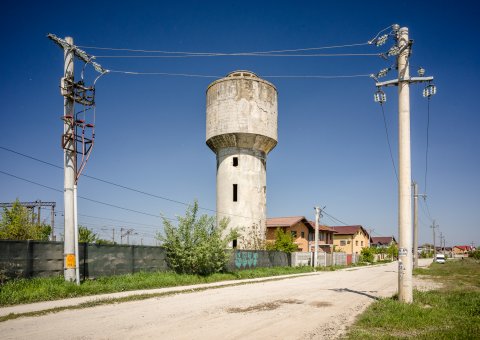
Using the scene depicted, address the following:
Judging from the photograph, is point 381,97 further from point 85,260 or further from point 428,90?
point 85,260

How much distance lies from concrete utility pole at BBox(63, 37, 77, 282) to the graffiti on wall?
46.4ft

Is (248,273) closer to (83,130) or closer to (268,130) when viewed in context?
(268,130)

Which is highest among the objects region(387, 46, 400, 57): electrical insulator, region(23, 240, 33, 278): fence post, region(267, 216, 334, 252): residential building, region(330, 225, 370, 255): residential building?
region(387, 46, 400, 57): electrical insulator

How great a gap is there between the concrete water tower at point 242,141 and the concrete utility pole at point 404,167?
674 inches

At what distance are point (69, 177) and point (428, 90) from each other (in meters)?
14.9

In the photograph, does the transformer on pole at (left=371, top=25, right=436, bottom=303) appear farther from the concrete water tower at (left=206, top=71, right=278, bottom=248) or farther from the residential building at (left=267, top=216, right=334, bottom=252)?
the residential building at (left=267, top=216, right=334, bottom=252)

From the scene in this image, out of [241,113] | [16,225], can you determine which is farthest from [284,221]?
[16,225]

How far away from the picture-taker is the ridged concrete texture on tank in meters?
30.4

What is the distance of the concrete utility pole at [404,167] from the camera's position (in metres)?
12.6

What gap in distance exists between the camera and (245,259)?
2911 cm

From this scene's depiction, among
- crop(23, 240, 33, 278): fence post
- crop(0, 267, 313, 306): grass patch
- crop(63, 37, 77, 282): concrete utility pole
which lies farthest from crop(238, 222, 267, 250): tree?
crop(23, 240, 33, 278): fence post

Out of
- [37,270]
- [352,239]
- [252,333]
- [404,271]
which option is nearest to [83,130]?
[37,270]

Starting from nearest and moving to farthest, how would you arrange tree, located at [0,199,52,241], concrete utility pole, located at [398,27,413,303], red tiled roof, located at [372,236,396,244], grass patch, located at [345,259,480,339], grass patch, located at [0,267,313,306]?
grass patch, located at [345,259,480,339] → concrete utility pole, located at [398,27,413,303] → grass patch, located at [0,267,313,306] → tree, located at [0,199,52,241] → red tiled roof, located at [372,236,396,244]

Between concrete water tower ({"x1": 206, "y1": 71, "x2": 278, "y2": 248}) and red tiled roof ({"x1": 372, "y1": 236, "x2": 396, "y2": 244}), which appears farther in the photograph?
red tiled roof ({"x1": 372, "y1": 236, "x2": 396, "y2": 244})
